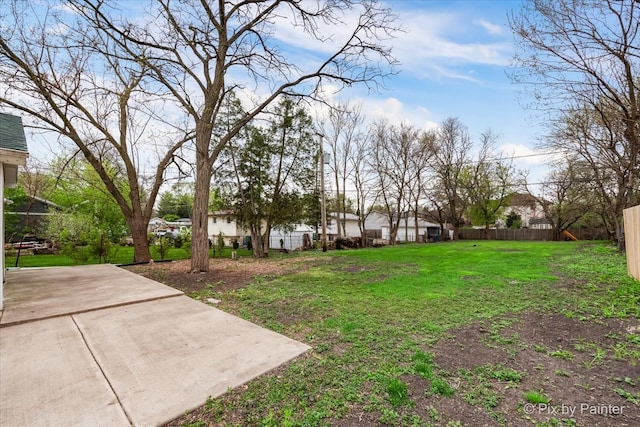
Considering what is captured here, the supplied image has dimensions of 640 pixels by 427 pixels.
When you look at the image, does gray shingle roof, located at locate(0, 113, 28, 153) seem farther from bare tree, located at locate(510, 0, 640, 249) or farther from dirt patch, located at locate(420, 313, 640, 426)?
bare tree, located at locate(510, 0, 640, 249)

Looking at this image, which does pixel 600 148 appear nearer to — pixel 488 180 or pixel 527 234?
pixel 488 180

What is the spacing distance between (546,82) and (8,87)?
570 inches

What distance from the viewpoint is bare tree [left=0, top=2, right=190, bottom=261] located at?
776 centimetres

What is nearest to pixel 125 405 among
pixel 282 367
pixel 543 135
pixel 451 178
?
pixel 282 367

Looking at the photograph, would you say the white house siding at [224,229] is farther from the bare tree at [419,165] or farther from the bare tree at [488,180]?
the bare tree at [488,180]

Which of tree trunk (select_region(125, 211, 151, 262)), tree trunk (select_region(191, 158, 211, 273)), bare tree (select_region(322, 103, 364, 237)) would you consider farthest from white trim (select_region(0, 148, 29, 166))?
bare tree (select_region(322, 103, 364, 237))

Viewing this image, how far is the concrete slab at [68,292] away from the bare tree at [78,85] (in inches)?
127

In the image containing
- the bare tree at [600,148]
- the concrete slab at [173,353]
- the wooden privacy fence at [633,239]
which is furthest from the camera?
the bare tree at [600,148]

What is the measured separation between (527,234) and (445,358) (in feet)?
103

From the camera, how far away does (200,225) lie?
7.85m

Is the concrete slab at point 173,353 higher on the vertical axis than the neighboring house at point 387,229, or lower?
lower

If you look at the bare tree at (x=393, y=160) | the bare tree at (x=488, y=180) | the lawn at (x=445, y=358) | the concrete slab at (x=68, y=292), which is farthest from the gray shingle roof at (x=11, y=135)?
the bare tree at (x=488, y=180)

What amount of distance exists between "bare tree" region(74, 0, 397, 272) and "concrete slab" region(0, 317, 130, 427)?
15.0ft

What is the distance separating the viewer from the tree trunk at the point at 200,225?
777cm
